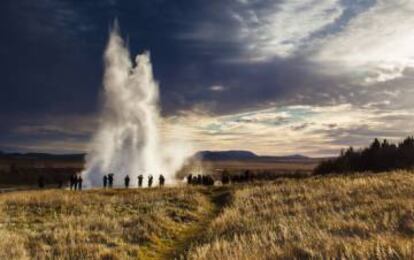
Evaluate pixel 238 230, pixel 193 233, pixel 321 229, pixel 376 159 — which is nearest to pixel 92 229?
pixel 193 233

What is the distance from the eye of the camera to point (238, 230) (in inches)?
656

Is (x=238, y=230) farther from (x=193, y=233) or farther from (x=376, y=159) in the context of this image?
(x=376, y=159)

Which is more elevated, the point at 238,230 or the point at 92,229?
the point at 238,230

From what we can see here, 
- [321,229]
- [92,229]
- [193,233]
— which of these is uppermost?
[321,229]

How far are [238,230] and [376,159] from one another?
6919 centimetres

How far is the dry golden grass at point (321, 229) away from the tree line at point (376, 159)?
50992 mm

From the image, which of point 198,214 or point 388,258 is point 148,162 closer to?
point 198,214

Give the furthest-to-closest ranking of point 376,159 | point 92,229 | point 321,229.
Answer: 1. point 376,159
2. point 92,229
3. point 321,229

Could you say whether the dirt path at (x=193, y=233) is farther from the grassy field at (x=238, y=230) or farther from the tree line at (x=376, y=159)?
the tree line at (x=376, y=159)

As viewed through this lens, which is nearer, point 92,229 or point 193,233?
point 92,229

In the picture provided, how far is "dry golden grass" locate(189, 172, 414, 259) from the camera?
1038 centimetres

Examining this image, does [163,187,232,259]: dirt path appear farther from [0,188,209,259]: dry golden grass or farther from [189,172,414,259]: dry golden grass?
[189,172,414,259]: dry golden grass

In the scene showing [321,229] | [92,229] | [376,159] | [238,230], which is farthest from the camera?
[376,159]

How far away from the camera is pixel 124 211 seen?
26.9 meters
